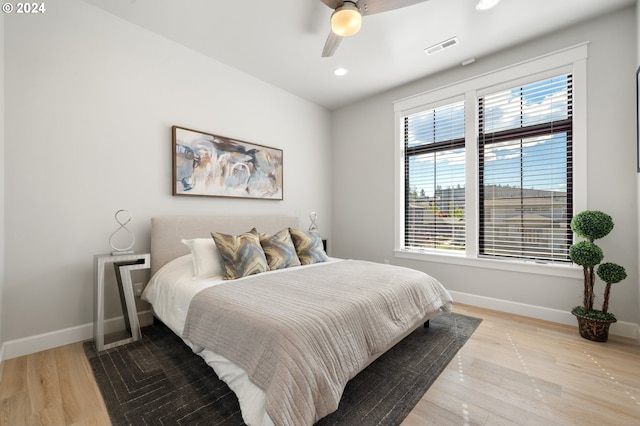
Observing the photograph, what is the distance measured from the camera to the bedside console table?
222cm

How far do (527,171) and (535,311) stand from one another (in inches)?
59.8

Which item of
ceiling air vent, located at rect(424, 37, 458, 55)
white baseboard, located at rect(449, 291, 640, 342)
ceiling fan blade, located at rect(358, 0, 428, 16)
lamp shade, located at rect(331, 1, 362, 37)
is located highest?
ceiling air vent, located at rect(424, 37, 458, 55)

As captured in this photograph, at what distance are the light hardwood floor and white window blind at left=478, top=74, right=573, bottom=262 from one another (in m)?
1.04

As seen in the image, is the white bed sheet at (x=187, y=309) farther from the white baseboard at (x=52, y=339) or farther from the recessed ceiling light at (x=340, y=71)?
the recessed ceiling light at (x=340, y=71)

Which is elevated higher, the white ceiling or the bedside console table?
the white ceiling

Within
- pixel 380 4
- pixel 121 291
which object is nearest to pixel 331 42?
pixel 380 4

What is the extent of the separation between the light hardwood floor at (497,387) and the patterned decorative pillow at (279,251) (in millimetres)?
1545

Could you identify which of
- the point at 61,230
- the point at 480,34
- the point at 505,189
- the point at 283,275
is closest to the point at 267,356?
the point at 283,275

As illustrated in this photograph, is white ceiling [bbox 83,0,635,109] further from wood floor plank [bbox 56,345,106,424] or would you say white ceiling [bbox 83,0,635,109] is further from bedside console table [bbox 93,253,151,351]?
wood floor plank [bbox 56,345,106,424]

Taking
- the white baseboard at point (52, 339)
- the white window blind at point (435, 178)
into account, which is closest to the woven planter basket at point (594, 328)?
the white window blind at point (435, 178)

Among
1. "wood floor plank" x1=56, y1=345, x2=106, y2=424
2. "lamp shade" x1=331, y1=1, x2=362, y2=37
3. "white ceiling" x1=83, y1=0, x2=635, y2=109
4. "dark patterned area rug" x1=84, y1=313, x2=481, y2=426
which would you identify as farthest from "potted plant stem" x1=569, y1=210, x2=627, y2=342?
"wood floor plank" x1=56, y1=345, x2=106, y2=424

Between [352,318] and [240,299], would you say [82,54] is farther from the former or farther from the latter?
[352,318]

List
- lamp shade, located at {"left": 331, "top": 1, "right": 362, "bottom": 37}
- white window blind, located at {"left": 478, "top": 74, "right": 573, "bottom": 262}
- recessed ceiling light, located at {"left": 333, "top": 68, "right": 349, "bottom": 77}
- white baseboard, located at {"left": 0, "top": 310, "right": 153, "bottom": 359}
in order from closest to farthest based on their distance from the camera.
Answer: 1. lamp shade, located at {"left": 331, "top": 1, "right": 362, "bottom": 37}
2. white baseboard, located at {"left": 0, "top": 310, "right": 153, "bottom": 359}
3. white window blind, located at {"left": 478, "top": 74, "right": 573, "bottom": 262}
4. recessed ceiling light, located at {"left": 333, "top": 68, "right": 349, "bottom": 77}

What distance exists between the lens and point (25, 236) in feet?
7.15
